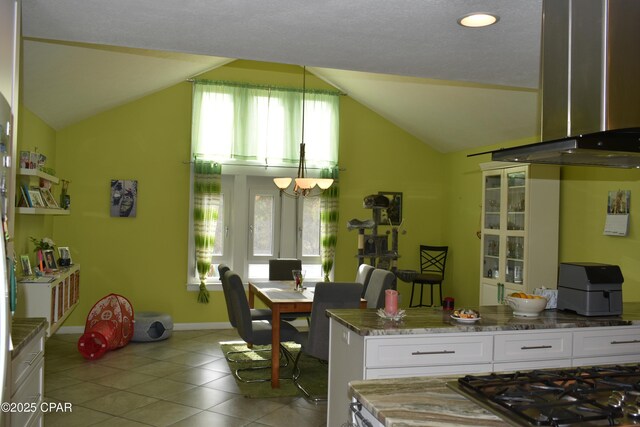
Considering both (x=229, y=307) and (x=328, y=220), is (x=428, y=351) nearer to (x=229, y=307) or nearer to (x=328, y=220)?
(x=229, y=307)

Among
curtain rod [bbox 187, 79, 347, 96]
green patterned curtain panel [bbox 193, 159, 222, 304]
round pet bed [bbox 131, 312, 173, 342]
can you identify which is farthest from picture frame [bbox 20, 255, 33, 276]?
curtain rod [bbox 187, 79, 347, 96]

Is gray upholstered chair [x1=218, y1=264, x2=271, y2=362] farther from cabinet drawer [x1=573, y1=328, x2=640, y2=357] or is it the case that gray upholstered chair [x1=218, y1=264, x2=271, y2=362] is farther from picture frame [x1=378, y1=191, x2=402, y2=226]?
cabinet drawer [x1=573, y1=328, x2=640, y2=357]

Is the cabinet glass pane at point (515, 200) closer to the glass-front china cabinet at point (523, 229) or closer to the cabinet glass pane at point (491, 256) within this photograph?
the glass-front china cabinet at point (523, 229)

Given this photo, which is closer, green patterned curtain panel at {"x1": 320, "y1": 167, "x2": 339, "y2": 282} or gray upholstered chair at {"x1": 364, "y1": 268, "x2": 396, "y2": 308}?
gray upholstered chair at {"x1": 364, "y1": 268, "x2": 396, "y2": 308}

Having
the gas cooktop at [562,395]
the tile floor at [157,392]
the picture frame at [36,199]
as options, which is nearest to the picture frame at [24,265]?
the picture frame at [36,199]

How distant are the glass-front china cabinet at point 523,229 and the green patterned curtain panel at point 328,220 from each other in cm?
204

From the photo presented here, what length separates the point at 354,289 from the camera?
13.3 ft

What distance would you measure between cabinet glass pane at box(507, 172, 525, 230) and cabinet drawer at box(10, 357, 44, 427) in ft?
14.2

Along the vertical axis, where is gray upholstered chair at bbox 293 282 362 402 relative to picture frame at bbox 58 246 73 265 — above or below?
below

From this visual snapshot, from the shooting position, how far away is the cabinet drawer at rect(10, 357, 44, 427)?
2355mm

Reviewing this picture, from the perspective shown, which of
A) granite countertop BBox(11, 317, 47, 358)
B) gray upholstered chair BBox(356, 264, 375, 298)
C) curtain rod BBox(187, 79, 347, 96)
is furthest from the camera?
curtain rod BBox(187, 79, 347, 96)

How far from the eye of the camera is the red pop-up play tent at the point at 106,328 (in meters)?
5.27

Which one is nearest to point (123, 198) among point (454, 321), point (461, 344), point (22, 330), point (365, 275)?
point (365, 275)

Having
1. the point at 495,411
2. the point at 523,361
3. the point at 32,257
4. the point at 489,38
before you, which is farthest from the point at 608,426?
the point at 32,257
